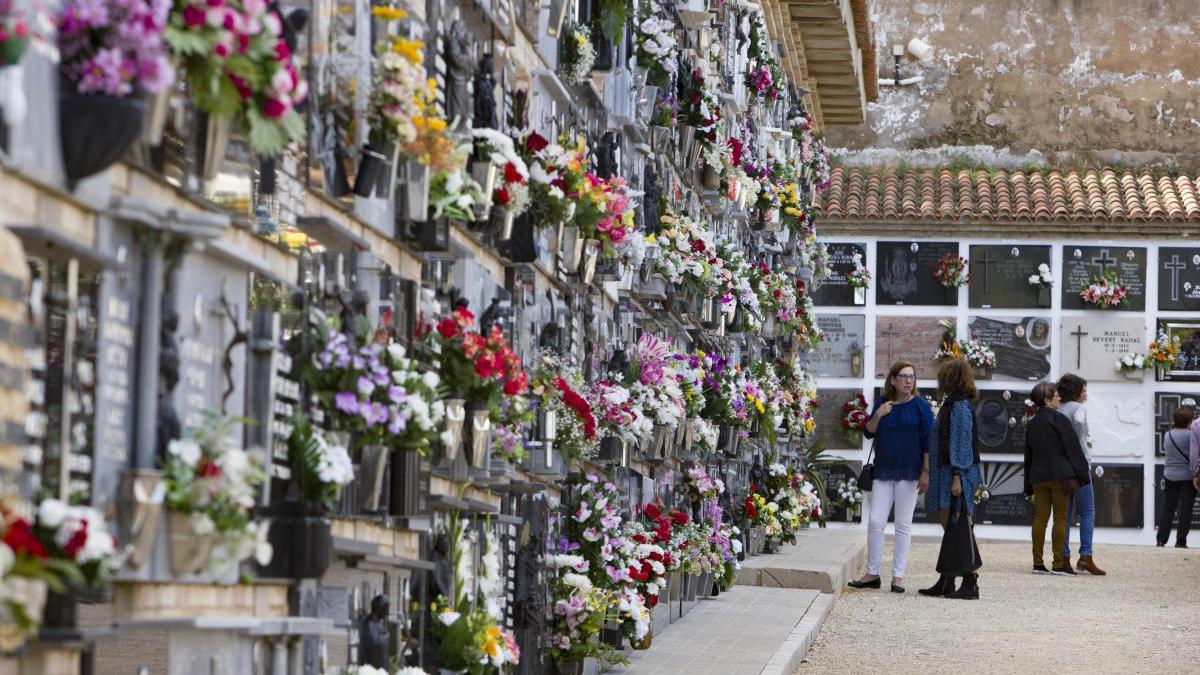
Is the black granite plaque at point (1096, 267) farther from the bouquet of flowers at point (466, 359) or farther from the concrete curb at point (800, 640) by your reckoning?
the bouquet of flowers at point (466, 359)

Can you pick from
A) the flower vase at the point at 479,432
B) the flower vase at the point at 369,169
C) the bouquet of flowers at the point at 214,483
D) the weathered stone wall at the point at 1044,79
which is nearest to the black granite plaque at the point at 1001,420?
the weathered stone wall at the point at 1044,79

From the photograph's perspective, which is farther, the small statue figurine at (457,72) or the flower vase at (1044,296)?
the flower vase at (1044,296)

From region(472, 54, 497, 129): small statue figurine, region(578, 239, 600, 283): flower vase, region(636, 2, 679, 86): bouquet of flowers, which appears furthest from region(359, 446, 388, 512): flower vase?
region(636, 2, 679, 86): bouquet of flowers

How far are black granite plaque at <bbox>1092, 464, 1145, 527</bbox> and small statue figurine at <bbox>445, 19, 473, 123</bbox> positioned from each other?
1902 cm

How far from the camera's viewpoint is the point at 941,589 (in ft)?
44.8

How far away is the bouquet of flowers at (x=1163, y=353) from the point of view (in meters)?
23.9

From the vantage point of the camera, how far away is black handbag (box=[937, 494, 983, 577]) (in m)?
13.0

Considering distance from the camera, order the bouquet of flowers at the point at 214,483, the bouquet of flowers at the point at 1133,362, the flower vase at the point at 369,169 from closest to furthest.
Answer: the bouquet of flowers at the point at 214,483
the flower vase at the point at 369,169
the bouquet of flowers at the point at 1133,362

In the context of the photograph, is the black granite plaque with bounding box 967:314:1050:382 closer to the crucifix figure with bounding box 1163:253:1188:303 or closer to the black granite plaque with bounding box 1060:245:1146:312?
the black granite plaque with bounding box 1060:245:1146:312

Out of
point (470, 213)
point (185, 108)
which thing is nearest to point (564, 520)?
point (470, 213)

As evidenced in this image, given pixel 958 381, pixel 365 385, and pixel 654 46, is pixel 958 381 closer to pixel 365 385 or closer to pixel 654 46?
pixel 654 46

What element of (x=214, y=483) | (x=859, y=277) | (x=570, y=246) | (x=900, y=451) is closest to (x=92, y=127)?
(x=214, y=483)

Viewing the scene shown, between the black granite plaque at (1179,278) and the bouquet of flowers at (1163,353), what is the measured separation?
45 cm

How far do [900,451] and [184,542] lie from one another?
32.7ft
